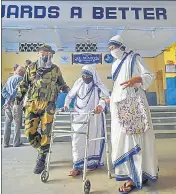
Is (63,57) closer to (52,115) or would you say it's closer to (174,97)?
(174,97)

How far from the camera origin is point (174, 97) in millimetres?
10820

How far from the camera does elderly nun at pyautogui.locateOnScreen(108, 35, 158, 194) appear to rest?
1.96 m

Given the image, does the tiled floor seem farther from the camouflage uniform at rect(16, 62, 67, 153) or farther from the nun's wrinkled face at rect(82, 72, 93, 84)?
the nun's wrinkled face at rect(82, 72, 93, 84)

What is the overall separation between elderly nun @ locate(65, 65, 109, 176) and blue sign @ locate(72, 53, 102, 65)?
7.72 meters

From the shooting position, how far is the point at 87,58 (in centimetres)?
1034

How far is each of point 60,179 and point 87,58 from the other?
27.3ft

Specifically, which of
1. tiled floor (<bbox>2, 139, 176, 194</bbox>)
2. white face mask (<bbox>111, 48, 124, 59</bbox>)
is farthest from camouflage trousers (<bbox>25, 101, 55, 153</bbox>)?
white face mask (<bbox>111, 48, 124, 59</bbox>)

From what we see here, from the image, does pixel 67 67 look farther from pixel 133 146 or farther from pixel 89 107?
pixel 133 146

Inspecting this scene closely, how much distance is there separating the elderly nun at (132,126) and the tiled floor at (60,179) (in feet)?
0.57

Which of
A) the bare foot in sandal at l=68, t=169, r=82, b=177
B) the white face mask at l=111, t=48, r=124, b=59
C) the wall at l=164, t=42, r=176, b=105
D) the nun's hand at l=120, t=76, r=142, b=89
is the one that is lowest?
the bare foot in sandal at l=68, t=169, r=82, b=177

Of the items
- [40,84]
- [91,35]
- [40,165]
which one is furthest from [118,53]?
[91,35]

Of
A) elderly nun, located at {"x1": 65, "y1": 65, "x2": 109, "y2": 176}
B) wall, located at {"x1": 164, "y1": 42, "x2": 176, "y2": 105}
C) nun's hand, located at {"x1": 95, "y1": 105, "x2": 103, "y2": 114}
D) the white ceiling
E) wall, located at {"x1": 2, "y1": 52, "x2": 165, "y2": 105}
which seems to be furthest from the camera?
wall, located at {"x1": 164, "y1": 42, "x2": 176, "y2": 105}

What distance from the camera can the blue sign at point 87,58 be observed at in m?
10.3

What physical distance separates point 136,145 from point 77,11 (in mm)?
2330
